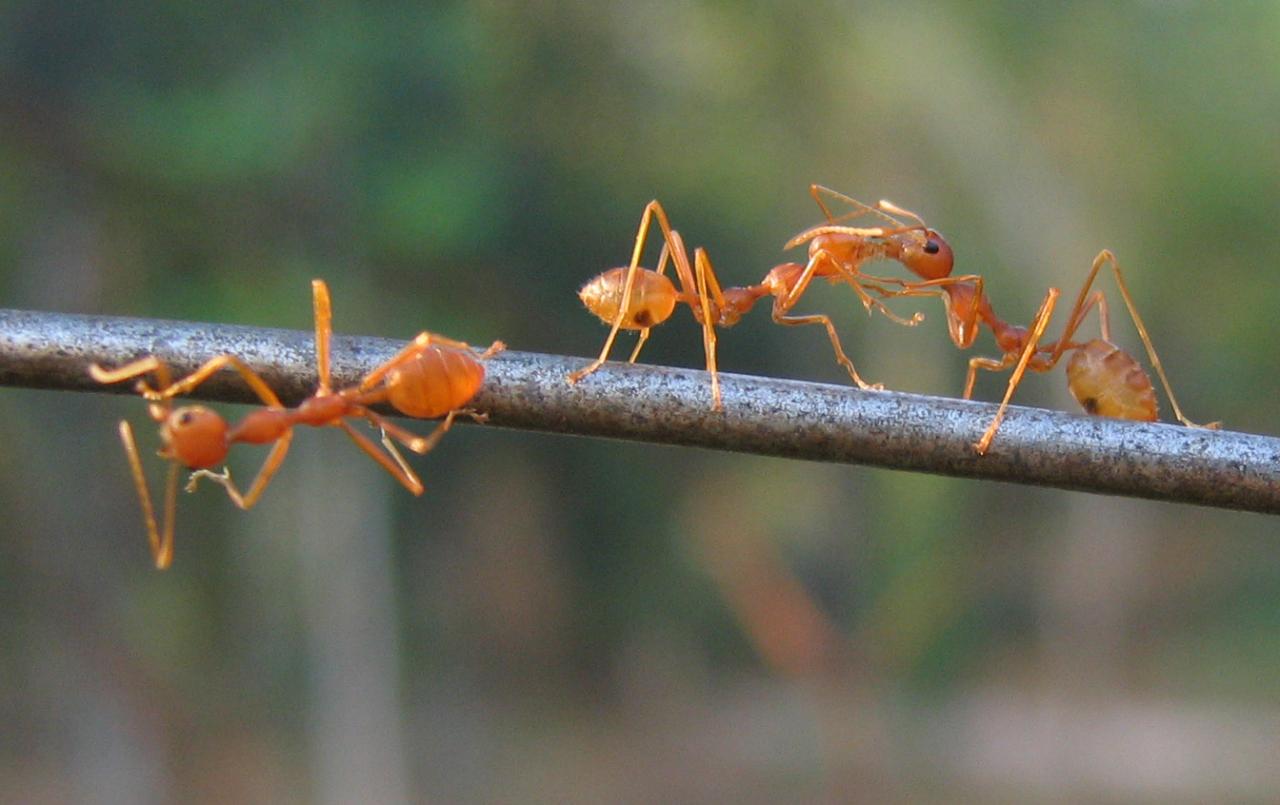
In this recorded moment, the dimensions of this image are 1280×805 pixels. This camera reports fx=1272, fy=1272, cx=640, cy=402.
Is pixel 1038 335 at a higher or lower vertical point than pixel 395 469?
higher

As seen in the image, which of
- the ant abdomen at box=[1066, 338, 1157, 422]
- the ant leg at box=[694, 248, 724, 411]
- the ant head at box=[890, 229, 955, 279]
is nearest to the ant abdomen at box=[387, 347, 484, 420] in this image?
the ant leg at box=[694, 248, 724, 411]

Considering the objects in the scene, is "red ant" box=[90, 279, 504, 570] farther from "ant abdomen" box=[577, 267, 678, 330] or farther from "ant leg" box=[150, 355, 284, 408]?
A: "ant abdomen" box=[577, 267, 678, 330]

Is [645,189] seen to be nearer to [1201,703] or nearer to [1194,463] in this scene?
[1201,703]

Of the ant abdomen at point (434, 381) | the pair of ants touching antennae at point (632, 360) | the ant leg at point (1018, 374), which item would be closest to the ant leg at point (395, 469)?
the pair of ants touching antennae at point (632, 360)

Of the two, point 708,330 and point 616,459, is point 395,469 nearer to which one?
point 708,330

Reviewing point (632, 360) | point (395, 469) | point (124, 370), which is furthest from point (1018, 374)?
point (124, 370)
